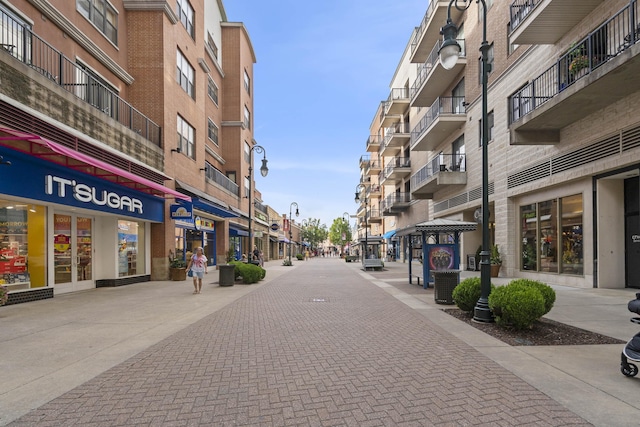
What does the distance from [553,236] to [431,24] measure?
1640cm

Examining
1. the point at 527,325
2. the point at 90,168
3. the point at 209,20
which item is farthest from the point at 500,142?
the point at 209,20

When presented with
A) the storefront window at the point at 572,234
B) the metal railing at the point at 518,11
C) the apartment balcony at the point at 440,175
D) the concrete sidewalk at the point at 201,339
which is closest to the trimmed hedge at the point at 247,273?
the concrete sidewalk at the point at 201,339

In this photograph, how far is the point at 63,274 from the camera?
42.8 ft

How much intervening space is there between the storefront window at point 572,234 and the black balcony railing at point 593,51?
3839 mm

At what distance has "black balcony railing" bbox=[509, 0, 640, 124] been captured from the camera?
33.9 ft

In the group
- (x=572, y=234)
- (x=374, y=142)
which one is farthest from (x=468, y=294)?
(x=374, y=142)

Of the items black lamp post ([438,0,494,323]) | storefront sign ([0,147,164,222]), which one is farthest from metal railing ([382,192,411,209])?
black lamp post ([438,0,494,323])

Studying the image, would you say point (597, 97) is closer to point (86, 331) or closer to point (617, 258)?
point (617, 258)

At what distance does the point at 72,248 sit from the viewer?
13.5 metres

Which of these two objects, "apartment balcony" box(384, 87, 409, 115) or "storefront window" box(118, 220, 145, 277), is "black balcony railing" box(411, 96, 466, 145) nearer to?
"apartment balcony" box(384, 87, 409, 115)

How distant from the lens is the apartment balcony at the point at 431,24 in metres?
23.4

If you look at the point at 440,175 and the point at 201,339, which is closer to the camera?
the point at 201,339

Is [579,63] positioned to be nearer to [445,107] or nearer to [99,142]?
[445,107]

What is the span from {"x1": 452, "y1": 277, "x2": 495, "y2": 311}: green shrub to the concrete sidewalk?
23.1 inches
